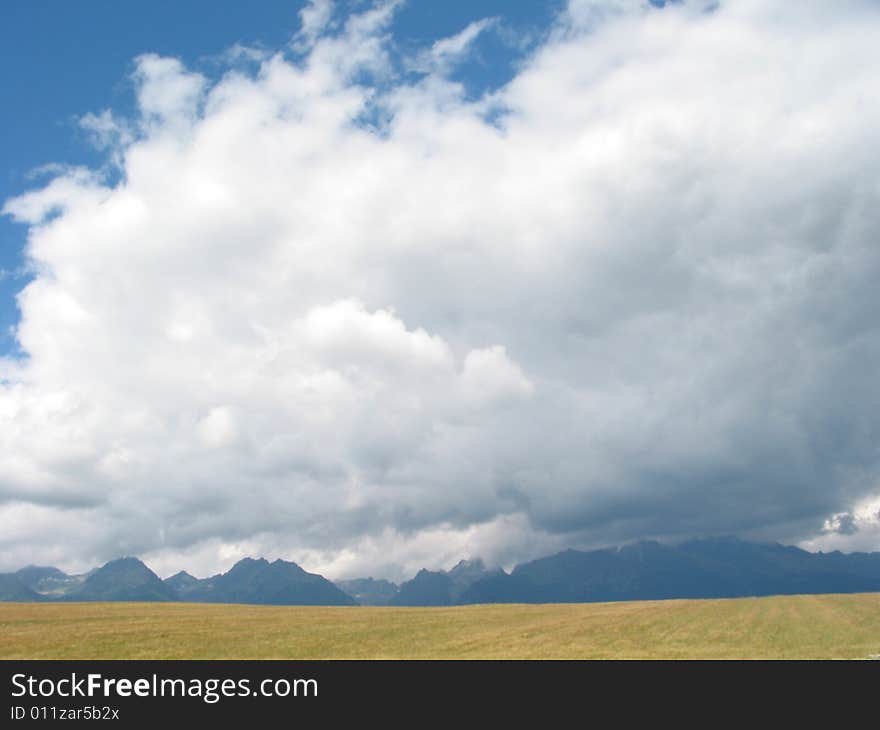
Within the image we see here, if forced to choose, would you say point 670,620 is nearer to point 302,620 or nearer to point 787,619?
point 787,619

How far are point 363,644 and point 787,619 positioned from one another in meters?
68.2

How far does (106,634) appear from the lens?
192ft
